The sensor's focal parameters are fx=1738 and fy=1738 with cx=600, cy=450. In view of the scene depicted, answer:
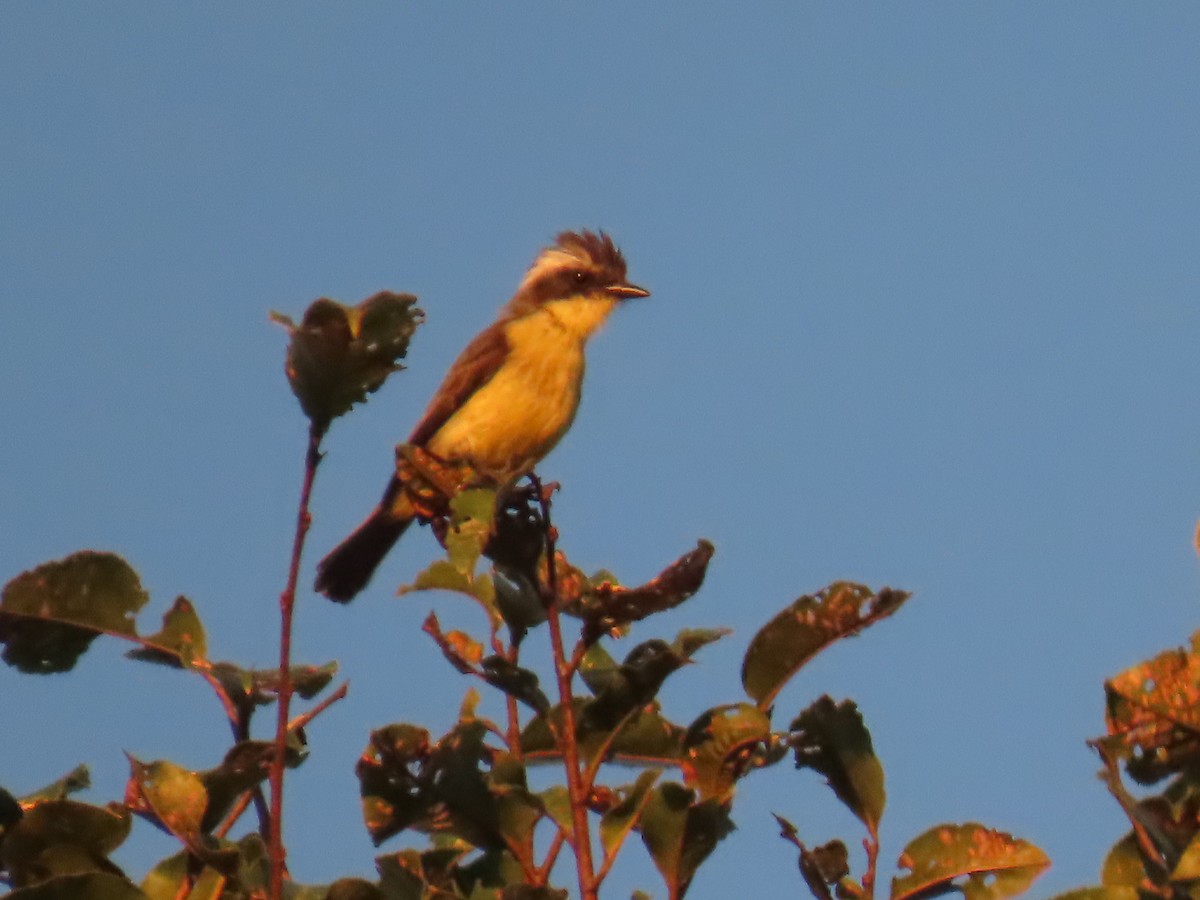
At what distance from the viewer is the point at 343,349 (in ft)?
6.38

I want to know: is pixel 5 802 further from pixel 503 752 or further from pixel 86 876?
pixel 503 752

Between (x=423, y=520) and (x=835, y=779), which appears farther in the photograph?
(x=423, y=520)

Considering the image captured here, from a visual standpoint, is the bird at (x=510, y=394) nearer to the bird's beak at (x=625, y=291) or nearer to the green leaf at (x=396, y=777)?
the bird's beak at (x=625, y=291)

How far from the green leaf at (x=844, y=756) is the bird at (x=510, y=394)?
5040 mm

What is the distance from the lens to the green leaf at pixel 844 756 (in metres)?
2.18

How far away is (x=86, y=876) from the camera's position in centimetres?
192

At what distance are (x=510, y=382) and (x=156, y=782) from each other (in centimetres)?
571

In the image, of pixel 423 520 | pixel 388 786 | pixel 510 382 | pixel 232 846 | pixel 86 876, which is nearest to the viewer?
pixel 86 876

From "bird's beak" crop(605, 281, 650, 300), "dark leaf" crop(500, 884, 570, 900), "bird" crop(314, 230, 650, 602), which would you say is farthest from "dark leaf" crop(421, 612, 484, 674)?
"bird's beak" crop(605, 281, 650, 300)

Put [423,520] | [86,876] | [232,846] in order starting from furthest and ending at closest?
[423,520], [232,846], [86,876]

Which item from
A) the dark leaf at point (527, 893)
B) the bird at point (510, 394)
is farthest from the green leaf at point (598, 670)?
the bird at point (510, 394)

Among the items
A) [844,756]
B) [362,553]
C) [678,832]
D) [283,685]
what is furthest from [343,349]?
[362,553]

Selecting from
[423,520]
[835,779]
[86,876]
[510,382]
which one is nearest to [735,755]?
[835,779]

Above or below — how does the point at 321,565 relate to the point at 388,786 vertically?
above
